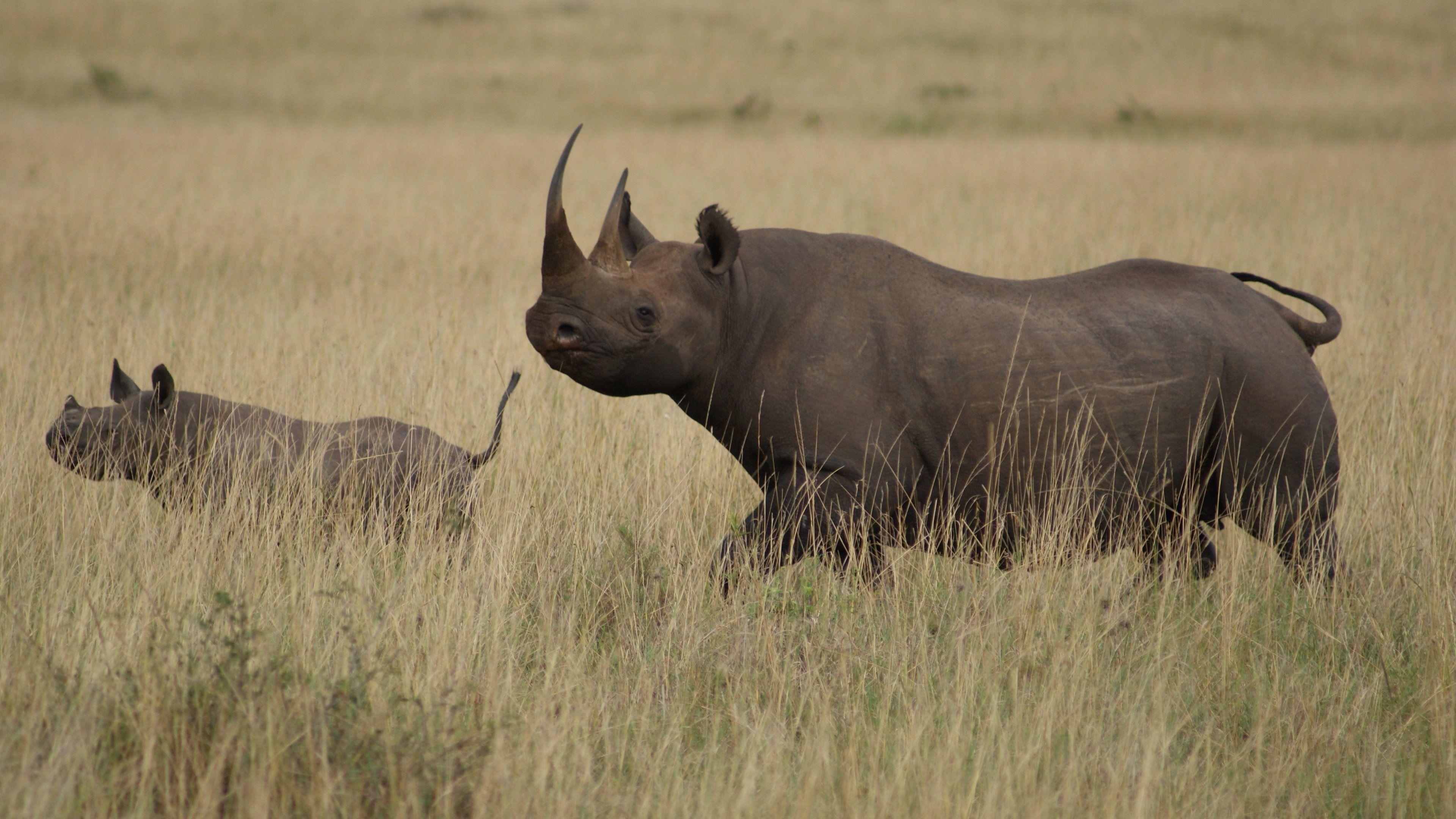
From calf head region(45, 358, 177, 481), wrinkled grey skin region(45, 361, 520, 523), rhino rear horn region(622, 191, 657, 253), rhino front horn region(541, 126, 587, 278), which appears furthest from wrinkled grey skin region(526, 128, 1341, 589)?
calf head region(45, 358, 177, 481)

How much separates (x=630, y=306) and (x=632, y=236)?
2.15ft

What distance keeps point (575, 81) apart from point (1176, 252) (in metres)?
21.5

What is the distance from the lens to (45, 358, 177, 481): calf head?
4953mm

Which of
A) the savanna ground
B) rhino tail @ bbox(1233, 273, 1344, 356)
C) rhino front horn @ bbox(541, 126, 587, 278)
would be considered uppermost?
rhino tail @ bbox(1233, 273, 1344, 356)

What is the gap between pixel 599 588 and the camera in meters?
4.55

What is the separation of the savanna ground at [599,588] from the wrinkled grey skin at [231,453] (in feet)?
0.66

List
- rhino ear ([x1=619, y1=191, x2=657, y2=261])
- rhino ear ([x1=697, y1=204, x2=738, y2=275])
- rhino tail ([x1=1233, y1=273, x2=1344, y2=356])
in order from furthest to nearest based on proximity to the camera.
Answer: rhino tail ([x1=1233, y1=273, x2=1344, y2=356]), rhino ear ([x1=619, y1=191, x2=657, y2=261]), rhino ear ([x1=697, y1=204, x2=738, y2=275])

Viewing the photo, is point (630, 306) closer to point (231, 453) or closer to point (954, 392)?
point (954, 392)

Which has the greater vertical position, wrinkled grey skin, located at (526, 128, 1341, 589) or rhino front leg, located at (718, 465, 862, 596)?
wrinkled grey skin, located at (526, 128, 1341, 589)

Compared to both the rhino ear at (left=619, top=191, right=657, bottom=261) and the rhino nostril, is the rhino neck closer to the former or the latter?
the rhino ear at (left=619, top=191, right=657, bottom=261)

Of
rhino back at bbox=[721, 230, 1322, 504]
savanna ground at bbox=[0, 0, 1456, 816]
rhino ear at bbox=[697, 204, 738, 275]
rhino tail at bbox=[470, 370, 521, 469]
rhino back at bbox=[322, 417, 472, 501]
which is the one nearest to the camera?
savanna ground at bbox=[0, 0, 1456, 816]

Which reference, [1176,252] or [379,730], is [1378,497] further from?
[1176,252]

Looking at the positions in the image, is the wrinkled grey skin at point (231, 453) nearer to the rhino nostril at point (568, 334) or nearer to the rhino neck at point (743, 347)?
the rhino neck at point (743, 347)

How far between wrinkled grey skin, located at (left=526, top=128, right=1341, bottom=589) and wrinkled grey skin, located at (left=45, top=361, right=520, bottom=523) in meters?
1.28
